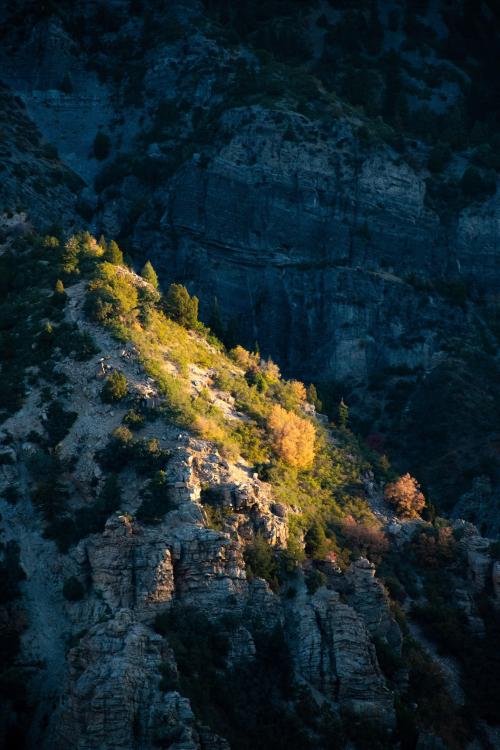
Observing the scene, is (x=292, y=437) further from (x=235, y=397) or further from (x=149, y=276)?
(x=149, y=276)

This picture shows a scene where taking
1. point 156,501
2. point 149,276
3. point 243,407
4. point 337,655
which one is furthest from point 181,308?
point 337,655

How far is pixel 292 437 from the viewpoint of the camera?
71625 mm

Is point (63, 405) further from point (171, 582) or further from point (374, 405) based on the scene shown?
point (374, 405)

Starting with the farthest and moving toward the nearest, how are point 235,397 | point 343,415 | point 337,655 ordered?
1. point 343,415
2. point 235,397
3. point 337,655

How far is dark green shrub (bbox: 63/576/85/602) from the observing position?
58.1 m

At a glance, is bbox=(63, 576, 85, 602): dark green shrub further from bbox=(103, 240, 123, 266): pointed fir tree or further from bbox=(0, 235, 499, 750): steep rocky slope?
bbox=(103, 240, 123, 266): pointed fir tree

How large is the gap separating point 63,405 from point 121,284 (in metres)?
11.7

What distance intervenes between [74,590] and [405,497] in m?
23.3

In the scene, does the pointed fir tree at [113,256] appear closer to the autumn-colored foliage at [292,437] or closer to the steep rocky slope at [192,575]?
the steep rocky slope at [192,575]

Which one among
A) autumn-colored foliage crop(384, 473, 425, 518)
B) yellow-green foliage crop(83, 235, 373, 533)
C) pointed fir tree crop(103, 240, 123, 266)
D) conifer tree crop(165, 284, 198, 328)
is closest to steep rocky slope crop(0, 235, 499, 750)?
yellow-green foliage crop(83, 235, 373, 533)

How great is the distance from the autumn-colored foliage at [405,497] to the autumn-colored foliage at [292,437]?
5204 mm

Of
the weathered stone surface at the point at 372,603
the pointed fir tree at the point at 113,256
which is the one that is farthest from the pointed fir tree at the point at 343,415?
the weathered stone surface at the point at 372,603

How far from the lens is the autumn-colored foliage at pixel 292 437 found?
233ft

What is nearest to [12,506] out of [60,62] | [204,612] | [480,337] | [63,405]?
[63,405]
